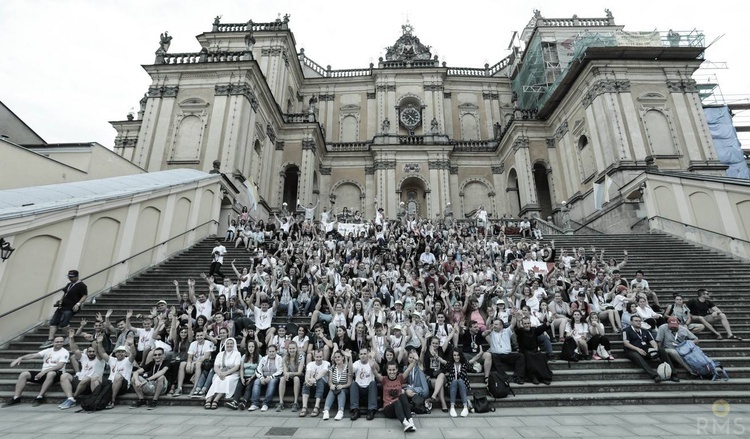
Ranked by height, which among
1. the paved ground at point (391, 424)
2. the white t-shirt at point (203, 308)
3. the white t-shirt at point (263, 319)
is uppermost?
the white t-shirt at point (203, 308)

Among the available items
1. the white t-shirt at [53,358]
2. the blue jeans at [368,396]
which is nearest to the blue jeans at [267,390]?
the blue jeans at [368,396]

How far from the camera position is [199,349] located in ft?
22.2

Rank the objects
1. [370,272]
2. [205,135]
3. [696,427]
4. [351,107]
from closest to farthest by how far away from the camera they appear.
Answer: [696,427]
[370,272]
[205,135]
[351,107]

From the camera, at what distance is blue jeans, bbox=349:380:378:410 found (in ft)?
18.6

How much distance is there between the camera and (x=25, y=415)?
5605 millimetres

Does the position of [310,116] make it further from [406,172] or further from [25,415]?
[25,415]

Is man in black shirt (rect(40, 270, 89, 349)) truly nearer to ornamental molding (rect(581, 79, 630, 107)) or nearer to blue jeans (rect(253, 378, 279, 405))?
blue jeans (rect(253, 378, 279, 405))

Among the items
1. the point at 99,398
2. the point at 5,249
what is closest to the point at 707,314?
the point at 99,398

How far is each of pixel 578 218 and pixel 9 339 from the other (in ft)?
83.7

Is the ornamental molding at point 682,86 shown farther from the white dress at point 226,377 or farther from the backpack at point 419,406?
the white dress at point 226,377

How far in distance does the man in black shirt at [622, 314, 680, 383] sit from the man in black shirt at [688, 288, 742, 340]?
6.87ft

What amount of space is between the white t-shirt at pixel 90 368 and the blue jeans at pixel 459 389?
20.3ft

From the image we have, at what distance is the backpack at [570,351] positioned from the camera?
7051 millimetres

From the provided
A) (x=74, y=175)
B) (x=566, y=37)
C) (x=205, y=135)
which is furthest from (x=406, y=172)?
(x=74, y=175)
